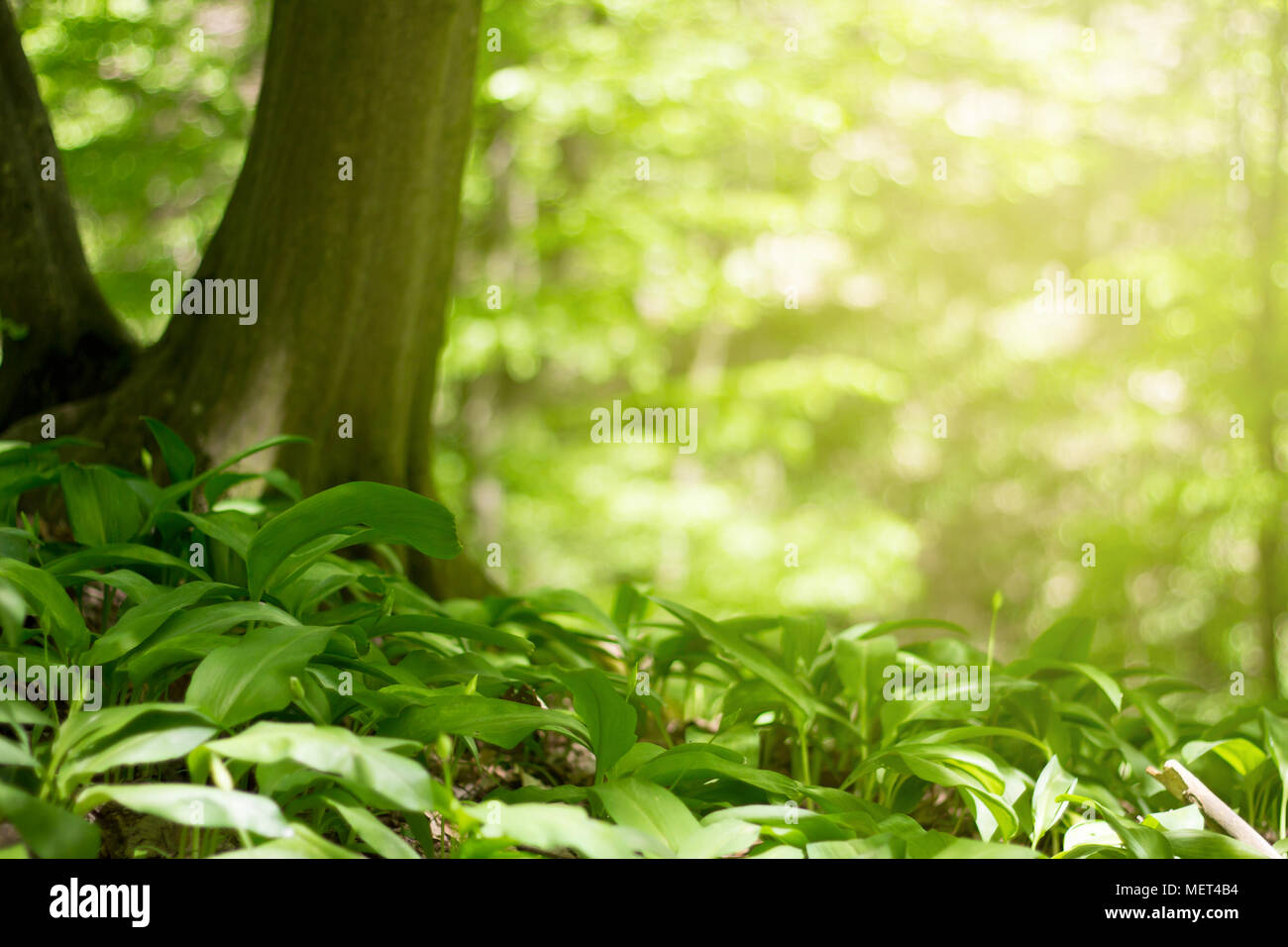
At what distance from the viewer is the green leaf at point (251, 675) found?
1135 millimetres

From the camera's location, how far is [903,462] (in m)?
10.5

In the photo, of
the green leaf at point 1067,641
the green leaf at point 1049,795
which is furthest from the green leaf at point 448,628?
the green leaf at point 1067,641

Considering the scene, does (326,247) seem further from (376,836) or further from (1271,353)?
(1271,353)

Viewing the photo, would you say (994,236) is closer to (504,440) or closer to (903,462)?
(903,462)

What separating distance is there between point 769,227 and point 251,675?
15.9ft

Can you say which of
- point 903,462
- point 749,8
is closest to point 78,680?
point 749,8

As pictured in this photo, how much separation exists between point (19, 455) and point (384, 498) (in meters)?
1.00

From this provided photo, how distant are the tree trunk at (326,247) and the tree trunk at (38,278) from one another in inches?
6.9

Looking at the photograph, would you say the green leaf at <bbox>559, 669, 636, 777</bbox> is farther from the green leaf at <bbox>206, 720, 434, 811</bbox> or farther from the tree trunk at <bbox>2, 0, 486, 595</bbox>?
the tree trunk at <bbox>2, 0, 486, 595</bbox>

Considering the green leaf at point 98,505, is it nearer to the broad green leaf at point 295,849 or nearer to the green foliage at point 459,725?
the green foliage at point 459,725

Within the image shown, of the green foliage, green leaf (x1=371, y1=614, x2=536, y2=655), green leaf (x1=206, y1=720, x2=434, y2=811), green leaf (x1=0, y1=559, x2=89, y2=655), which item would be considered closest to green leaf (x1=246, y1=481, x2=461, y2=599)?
the green foliage

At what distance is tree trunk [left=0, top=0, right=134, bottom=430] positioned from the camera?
2.40 metres

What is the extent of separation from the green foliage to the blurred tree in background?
1.66 metres

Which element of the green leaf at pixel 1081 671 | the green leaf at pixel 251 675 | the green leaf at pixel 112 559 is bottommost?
the green leaf at pixel 1081 671
